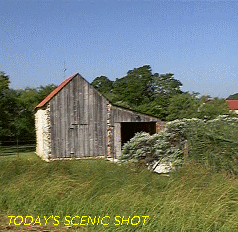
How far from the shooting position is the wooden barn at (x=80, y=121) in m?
23.2

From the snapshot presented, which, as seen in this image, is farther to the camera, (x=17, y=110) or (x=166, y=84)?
(x=166, y=84)

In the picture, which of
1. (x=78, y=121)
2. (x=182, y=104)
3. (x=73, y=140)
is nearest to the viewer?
(x=73, y=140)

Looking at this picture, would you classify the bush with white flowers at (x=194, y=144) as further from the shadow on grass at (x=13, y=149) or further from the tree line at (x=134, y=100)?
the shadow on grass at (x=13, y=149)

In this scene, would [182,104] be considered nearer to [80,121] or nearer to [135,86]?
[80,121]

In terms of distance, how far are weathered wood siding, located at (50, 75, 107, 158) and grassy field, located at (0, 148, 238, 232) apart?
1406 cm

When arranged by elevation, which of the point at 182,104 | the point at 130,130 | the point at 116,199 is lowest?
the point at 130,130

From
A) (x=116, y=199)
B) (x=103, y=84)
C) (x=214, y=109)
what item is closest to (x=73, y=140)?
(x=214, y=109)

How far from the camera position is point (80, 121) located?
23641 mm

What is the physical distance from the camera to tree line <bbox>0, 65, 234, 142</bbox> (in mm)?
25566

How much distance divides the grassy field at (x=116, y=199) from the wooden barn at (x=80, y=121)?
1402 cm

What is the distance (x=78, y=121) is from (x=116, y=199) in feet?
56.0

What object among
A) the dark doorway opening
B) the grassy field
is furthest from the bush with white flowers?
the dark doorway opening

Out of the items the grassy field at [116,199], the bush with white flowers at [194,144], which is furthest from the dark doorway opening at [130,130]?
the grassy field at [116,199]

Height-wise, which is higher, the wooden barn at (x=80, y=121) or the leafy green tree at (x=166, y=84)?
the leafy green tree at (x=166, y=84)
